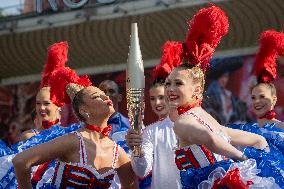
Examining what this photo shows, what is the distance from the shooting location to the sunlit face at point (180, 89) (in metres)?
3.44

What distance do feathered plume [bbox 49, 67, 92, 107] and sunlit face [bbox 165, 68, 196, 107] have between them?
2.52ft

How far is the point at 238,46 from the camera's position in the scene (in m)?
10.3

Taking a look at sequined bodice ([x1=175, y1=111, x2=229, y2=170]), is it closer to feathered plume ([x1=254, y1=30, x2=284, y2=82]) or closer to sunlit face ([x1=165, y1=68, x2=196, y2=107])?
sunlit face ([x1=165, y1=68, x2=196, y2=107])

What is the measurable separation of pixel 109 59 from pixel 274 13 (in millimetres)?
3682

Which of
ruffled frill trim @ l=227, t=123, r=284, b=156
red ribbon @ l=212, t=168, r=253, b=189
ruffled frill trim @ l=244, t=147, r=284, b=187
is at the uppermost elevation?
ruffled frill trim @ l=227, t=123, r=284, b=156

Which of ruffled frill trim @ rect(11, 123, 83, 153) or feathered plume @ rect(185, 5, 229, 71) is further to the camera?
ruffled frill trim @ rect(11, 123, 83, 153)

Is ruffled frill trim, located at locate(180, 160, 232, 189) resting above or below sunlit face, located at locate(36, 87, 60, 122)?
below

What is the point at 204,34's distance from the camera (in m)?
3.61

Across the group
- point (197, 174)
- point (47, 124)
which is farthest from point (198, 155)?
point (47, 124)

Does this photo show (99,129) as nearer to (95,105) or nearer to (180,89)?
(95,105)

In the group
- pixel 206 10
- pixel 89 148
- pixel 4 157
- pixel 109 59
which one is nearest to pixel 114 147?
pixel 89 148

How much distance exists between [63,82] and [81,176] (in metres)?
0.83

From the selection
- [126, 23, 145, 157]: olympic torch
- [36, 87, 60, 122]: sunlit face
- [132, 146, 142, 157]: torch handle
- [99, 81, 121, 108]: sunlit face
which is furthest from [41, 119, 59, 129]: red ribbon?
[126, 23, 145, 157]: olympic torch

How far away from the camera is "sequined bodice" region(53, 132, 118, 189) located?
351cm
